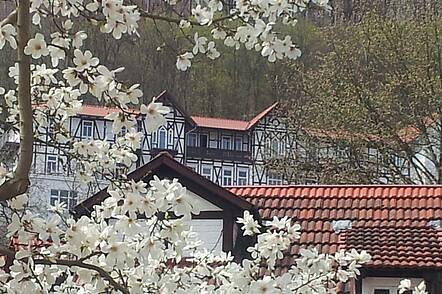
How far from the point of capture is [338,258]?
4.62m

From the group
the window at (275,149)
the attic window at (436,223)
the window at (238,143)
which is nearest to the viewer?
the attic window at (436,223)

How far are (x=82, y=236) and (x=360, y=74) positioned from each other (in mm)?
15737

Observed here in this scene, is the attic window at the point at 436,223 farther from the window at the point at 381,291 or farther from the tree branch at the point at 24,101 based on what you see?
the tree branch at the point at 24,101

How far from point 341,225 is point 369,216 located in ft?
1.36

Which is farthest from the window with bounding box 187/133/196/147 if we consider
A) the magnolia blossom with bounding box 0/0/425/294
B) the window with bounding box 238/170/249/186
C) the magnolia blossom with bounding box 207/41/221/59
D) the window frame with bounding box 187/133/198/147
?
the magnolia blossom with bounding box 207/41/221/59

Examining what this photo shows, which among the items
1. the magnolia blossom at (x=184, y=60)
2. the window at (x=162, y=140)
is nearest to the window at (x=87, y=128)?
the window at (x=162, y=140)

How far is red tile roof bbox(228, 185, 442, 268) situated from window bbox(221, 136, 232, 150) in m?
26.1

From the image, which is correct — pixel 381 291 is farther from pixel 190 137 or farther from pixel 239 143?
pixel 239 143

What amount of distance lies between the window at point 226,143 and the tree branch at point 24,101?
35384mm

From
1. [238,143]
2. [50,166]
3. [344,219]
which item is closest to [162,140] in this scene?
[238,143]

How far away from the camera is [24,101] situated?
7.92 ft

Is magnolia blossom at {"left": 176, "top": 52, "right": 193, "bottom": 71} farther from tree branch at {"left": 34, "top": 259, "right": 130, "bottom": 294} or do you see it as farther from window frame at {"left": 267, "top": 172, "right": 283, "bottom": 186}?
window frame at {"left": 267, "top": 172, "right": 283, "bottom": 186}

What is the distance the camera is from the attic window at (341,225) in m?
10.3

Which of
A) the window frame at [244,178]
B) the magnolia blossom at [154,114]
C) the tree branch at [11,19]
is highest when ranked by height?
the window frame at [244,178]
